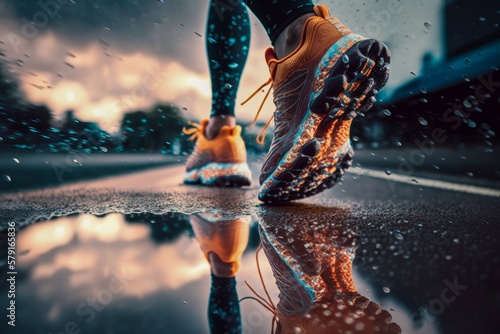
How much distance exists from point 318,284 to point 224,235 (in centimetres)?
20

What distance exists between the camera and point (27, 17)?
4.62 ft

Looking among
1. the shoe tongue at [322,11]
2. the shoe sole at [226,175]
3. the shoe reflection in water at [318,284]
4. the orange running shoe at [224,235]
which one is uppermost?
the shoe tongue at [322,11]

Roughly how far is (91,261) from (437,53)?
168 cm

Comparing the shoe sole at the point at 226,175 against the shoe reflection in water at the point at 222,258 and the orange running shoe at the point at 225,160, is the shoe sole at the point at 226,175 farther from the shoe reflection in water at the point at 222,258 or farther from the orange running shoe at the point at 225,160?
the shoe reflection in water at the point at 222,258

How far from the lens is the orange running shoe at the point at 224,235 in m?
0.33

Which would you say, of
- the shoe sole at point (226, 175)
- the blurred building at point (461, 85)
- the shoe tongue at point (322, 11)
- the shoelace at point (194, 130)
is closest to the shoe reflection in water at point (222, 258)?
the shoe tongue at point (322, 11)

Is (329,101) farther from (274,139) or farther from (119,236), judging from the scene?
(119,236)

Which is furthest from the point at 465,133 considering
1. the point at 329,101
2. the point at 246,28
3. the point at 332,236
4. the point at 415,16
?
the point at 332,236

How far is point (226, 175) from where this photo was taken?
122 centimetres

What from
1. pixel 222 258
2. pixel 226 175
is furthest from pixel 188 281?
pixel 226 175

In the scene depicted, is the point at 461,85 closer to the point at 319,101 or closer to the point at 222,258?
the point at 319,101

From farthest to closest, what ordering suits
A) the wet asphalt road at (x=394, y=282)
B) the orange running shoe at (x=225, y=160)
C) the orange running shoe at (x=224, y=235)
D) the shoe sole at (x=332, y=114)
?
the orange running shoe at (x=225, y=160) < the shoe sole at (x=332, y=114) < the orange running shoe at (x=224, y=235) < the wet asphalt road at (x=394, y=282)

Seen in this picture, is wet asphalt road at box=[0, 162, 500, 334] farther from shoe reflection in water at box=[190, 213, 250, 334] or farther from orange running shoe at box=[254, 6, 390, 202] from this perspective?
orange running shoe at box=[254, 6, 390, 202]

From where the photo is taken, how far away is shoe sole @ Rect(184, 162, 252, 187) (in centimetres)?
122
